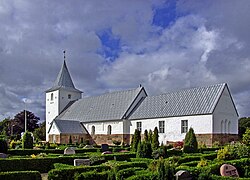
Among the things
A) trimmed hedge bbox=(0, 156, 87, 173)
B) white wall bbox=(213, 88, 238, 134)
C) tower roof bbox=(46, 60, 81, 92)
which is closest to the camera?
trimmed hedge bbox=(0, 156, 87, 173)

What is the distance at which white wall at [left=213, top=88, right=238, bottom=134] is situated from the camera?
27.5 metres

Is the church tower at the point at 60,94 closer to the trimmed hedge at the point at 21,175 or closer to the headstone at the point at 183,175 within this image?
the trimmed hedge at the point at 21,175

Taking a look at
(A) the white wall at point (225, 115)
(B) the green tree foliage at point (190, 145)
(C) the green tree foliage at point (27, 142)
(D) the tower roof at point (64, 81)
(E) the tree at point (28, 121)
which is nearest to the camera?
(B) the green tree foliage at point (190, 145)

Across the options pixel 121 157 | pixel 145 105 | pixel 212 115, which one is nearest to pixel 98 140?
pixel 145 105

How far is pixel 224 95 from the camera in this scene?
28.6 meters

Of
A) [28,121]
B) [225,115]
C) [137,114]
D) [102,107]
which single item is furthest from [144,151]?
[28,121]

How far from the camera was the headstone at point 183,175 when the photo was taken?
9352mm

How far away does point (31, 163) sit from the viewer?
15.0 metres

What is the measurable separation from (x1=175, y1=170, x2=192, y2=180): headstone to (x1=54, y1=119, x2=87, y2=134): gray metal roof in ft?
90.5

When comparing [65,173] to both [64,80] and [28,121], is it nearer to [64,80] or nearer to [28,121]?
[64,80]

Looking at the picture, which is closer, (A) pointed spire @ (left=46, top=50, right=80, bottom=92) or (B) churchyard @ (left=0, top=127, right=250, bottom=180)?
(B) churchyard @ (left=0, top=127, right=250, bottom=180)

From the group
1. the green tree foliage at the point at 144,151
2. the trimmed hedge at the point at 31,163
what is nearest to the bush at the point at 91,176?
the trimmed hedge at the point at 31,163

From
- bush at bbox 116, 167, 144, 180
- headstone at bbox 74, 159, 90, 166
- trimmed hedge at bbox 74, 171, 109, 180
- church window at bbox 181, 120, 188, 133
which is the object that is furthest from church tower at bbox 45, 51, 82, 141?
bush at bbox 116, 167, 144, 180

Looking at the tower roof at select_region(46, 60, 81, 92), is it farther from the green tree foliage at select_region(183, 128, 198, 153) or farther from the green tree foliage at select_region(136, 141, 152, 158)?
the green tree foliage at select_region(136, 141, 152, 158)
